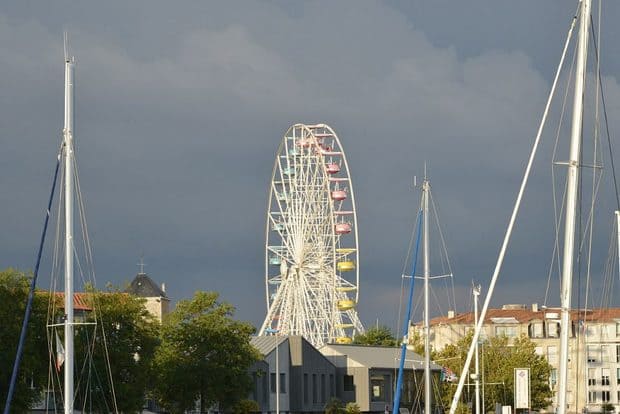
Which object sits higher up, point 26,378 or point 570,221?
point 570,221

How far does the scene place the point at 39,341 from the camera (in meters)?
73.2

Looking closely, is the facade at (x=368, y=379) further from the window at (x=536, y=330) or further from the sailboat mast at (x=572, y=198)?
the sailboat mast at (x=572, y=198)

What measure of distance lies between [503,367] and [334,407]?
726 inches

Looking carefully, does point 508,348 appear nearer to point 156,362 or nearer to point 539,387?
point 539,387

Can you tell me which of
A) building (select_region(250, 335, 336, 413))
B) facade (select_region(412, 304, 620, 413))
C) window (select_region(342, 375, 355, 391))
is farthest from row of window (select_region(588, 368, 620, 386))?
building (select_region(250, 335, 336, 413))

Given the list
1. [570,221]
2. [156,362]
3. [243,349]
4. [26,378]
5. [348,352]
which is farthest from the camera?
[348,352]

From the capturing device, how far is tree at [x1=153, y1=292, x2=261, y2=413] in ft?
281

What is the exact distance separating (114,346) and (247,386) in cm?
1411

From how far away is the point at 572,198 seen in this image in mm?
34219

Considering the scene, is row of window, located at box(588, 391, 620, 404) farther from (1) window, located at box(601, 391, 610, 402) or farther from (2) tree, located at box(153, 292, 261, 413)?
(2) tree, located at box(153, 292, 261, 413)

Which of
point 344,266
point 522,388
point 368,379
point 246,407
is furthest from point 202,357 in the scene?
point 522,388

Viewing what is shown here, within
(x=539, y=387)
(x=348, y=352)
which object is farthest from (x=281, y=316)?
(x=539, y=387)

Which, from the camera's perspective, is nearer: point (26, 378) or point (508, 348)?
point (26, 378)

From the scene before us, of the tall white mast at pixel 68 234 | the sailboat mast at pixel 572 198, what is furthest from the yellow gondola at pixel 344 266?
the sailboat mast at pixel 572 198
